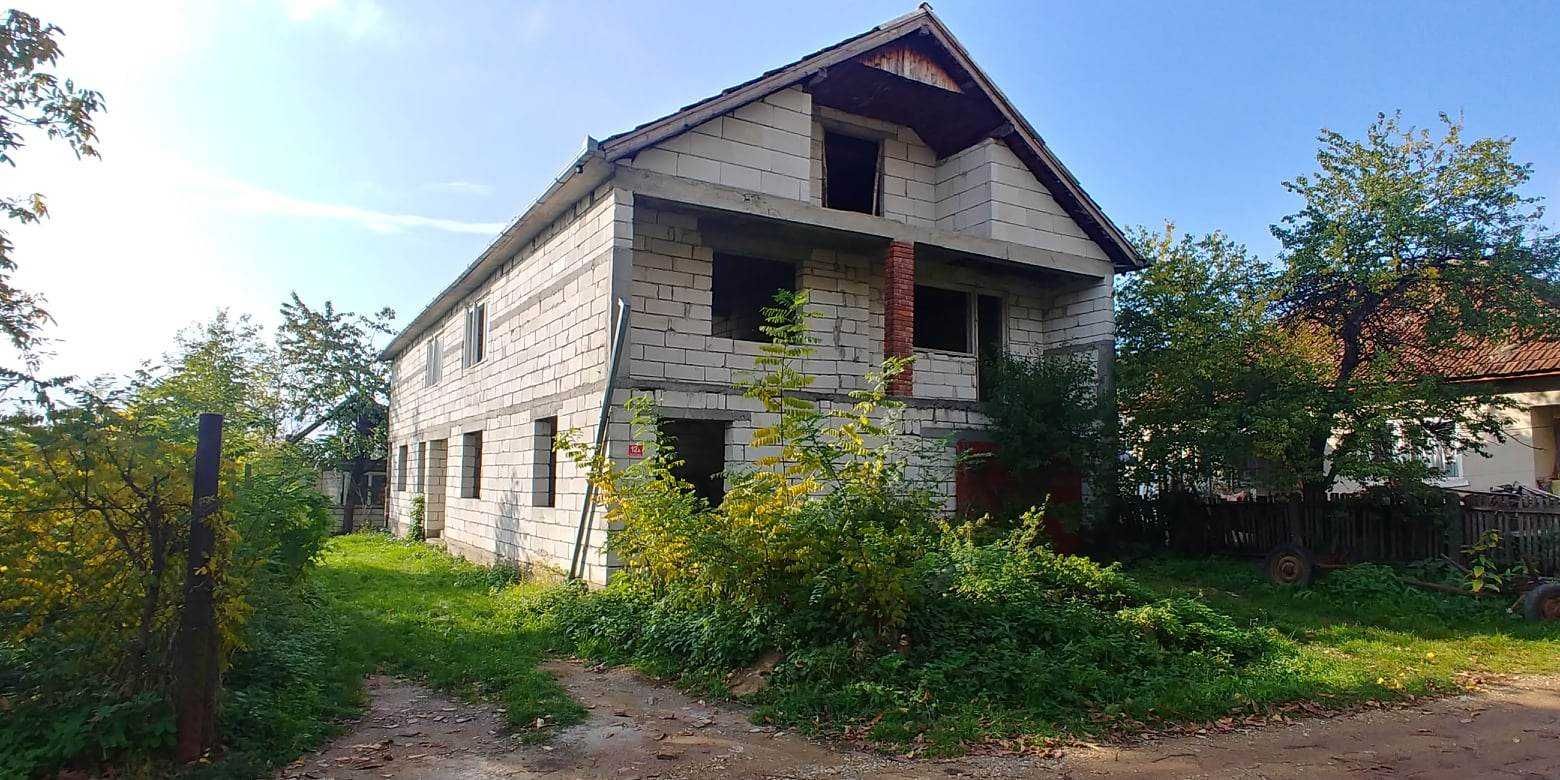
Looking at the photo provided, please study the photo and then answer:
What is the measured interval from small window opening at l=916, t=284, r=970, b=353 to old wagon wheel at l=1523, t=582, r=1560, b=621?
786cm

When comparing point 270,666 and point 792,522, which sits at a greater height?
point 792,522

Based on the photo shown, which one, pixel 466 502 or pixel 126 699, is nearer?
pixel 126 699

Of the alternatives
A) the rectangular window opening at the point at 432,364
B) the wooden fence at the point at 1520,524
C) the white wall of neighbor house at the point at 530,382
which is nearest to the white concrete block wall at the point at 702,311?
the white wall of neighbor house at the point at 530,382

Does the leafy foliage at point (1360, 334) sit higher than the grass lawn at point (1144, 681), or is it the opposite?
the leafy foliage at point (1360, 334)

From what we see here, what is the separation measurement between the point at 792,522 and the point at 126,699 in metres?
4.36

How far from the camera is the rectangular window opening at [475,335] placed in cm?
1736

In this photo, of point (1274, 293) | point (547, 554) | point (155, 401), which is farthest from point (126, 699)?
point (1274, 293)

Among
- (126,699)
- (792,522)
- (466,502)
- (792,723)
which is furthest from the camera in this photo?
(466,502)

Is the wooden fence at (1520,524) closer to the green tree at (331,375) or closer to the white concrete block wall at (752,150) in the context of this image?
the white concrete block wall at (752,150)

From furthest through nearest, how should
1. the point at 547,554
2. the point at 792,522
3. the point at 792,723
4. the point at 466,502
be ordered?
the point at 466,502, the point at 547,554, the point at 792,522, the point at 792,723

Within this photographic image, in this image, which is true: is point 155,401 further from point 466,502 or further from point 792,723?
point 466,502

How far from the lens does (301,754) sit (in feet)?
17.8

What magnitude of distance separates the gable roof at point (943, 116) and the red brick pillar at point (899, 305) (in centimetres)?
262

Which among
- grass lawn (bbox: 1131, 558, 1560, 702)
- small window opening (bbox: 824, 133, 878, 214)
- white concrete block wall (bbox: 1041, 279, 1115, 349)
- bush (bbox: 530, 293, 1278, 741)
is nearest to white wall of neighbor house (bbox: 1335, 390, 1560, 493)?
white concrete block wall (bbox: 1041, 279, 1115, 349)
